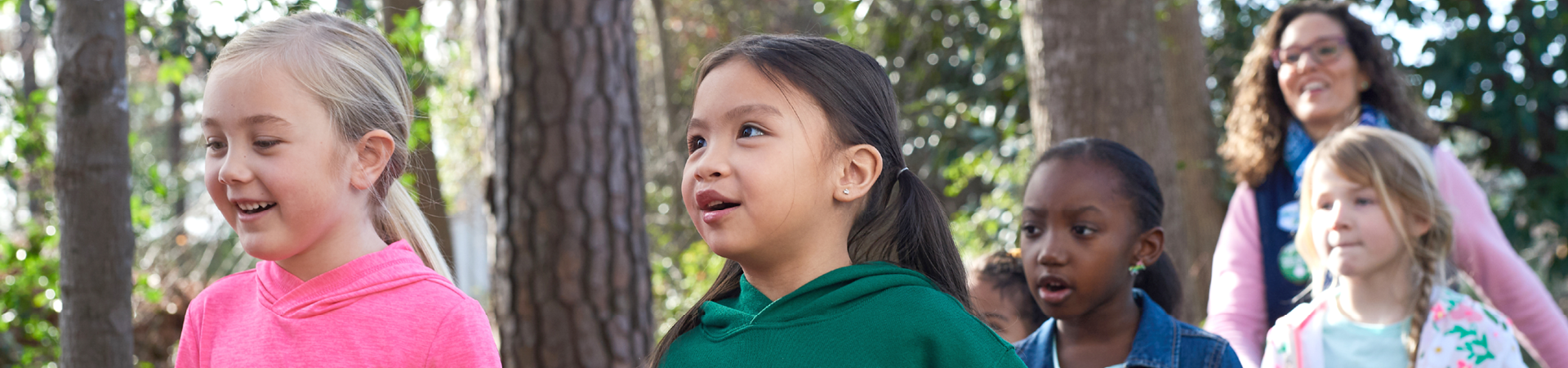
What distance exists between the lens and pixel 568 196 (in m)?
3.45

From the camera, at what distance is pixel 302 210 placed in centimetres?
163

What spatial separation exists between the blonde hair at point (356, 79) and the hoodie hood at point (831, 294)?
0.73 m

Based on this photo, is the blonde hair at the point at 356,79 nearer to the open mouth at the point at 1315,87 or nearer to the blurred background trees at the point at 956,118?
the blurred background trees at the point at 956,118

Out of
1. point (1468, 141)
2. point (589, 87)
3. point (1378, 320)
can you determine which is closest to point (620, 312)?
point (589, 87)

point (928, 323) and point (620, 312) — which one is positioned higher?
point (928, 323)

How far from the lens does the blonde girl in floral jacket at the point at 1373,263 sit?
2.33 m

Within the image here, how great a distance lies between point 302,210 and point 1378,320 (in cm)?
215

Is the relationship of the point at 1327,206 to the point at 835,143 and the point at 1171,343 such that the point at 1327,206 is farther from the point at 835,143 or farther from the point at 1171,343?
the point at 835,143

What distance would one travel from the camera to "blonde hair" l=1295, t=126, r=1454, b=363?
238 cm

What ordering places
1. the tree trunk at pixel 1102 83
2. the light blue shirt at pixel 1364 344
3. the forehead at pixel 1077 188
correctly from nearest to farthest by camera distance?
the forehead at pixel 1077 188
the light blue shirt at pixel 1364 344
the tree trunk at pixel 1102 83

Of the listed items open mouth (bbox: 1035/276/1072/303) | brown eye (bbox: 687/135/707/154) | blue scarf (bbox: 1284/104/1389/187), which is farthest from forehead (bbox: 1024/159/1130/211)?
brown eye (bbox: 687/135/707/154)

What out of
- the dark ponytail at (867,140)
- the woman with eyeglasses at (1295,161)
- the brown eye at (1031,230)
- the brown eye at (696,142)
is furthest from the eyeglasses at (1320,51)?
the brown eye at (696,142)

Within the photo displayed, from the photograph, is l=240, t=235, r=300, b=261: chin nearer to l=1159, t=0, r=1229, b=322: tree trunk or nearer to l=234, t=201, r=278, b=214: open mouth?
l=234, t=201, r=278, b=214: open mouth

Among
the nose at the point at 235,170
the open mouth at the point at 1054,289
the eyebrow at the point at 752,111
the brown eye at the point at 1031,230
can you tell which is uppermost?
the eyebrow at the point at 752,111
